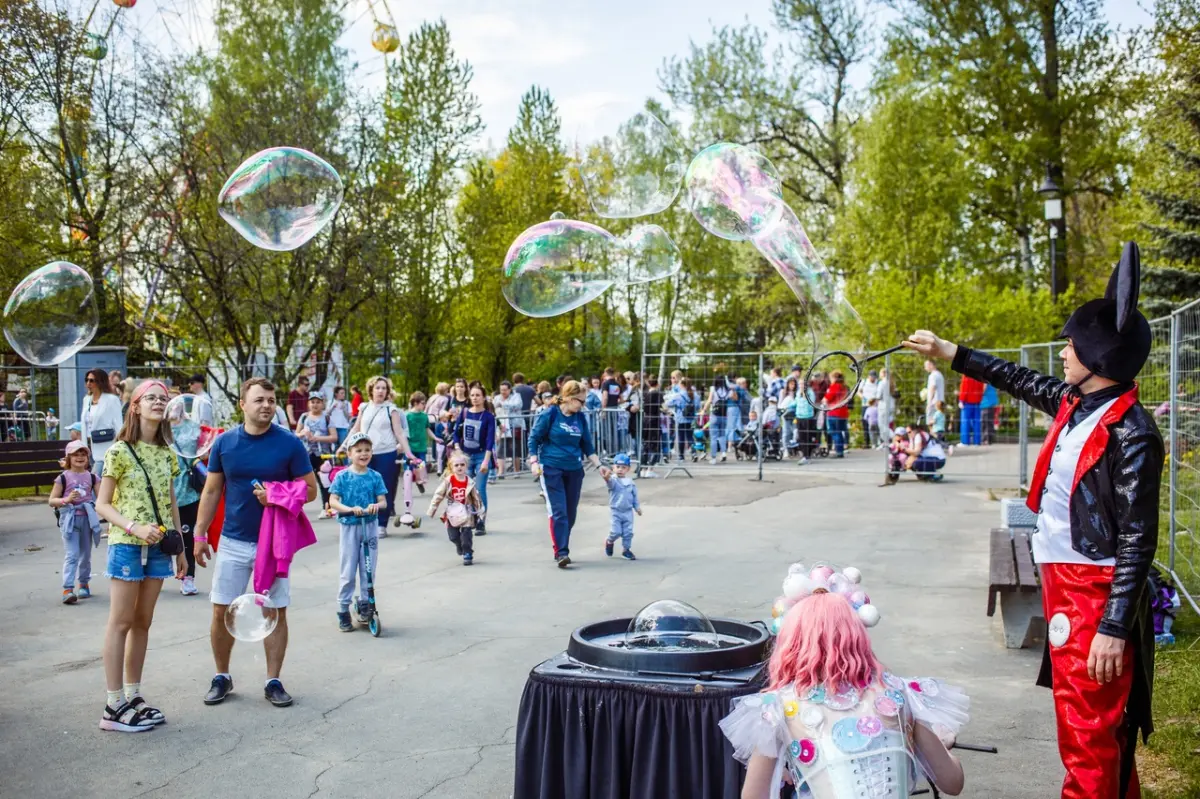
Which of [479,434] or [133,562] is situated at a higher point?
[479,434]

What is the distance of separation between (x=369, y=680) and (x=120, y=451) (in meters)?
1.99

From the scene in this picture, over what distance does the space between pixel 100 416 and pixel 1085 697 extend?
10.8 meters

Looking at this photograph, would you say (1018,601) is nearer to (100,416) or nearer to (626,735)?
(626,735)

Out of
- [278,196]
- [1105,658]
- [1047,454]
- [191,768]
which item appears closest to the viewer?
[1105,658]

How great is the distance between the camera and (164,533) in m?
5.65

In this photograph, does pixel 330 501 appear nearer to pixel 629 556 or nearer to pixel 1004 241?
pixel 629 556

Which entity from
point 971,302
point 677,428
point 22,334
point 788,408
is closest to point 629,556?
point 22,334

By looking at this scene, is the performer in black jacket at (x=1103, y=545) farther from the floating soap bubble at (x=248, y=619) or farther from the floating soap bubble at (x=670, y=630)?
the floating soap bubble at (x=248, y=619)

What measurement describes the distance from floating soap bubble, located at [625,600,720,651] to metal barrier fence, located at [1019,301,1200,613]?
13.5ft

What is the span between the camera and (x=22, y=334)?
10211mm

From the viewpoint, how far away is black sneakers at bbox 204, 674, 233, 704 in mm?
5891

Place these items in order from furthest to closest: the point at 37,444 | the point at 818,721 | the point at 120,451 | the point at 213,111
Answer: the point at 213,111 < the point at 37,444 < the point at 120,451 < the point at 818,721

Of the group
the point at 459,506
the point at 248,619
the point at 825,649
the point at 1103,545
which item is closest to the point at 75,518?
the point at 459,506

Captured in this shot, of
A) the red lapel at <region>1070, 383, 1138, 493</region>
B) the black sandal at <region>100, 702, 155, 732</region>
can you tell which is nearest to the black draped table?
the red lapel at <region>1070, 383, 1138, 493</region>
